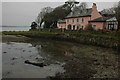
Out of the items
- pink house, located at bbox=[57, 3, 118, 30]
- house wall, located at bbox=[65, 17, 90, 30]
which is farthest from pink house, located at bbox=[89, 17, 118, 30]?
house wall, located at bbox=[65, 17, 90, 30]

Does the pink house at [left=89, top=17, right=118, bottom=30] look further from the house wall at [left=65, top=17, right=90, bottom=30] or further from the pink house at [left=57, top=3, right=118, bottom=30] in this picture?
the house wall at [left=65, top=17, right=90, bottom=30]

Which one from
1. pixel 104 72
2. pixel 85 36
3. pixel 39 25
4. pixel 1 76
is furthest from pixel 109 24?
pixel 39 25

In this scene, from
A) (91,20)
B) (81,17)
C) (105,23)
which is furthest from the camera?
(81,17)

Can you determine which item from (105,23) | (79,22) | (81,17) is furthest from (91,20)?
(79,22)

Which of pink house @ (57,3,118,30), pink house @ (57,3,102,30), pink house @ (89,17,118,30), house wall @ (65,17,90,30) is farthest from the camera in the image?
house wall @ (65,17,90,30)

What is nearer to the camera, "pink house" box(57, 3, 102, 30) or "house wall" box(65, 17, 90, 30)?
"pink house" box(57, 3, 102, 30)

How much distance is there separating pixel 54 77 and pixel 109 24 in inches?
1177

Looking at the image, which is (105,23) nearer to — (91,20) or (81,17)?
(91,20)

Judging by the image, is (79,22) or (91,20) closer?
(91,20)

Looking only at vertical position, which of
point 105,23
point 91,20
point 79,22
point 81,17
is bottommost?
point 105,23

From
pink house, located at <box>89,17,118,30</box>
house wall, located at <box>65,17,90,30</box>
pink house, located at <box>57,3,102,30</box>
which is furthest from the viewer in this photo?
house wall, located at <box>65,17,90,30</box>

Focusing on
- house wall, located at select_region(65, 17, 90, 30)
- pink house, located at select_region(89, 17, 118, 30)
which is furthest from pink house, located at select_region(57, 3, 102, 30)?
pink house, located at select_region(89, 17, 118, 30)

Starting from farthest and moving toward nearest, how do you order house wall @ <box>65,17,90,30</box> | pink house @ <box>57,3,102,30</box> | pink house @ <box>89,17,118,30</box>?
1. house wall @ <box>65,17,90,30</box>
2. pink house @ <box>57,3,102,30</box>
3. pink house @ <box>89,17,118,30</box>

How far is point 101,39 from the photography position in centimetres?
2872
